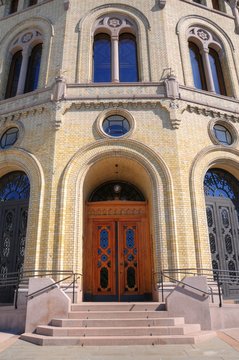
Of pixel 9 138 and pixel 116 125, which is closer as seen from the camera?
pixel 116 125

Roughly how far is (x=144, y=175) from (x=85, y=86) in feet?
14.6

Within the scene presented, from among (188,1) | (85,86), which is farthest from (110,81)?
(188,1)

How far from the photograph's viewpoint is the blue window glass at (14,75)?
1433 centimetres

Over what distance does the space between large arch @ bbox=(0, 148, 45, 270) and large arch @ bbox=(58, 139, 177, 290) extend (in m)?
0.79

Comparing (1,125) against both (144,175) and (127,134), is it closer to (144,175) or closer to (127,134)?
(127,134)

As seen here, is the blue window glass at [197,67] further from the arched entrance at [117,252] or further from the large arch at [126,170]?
the arched entrance at [117,252]

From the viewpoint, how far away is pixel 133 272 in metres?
11.2

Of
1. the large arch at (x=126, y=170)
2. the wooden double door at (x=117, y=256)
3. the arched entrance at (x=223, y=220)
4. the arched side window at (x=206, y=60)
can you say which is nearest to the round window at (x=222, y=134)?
the arched entrance at (x=223, y=220)

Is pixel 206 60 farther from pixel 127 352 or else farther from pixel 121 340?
pixel 127 352

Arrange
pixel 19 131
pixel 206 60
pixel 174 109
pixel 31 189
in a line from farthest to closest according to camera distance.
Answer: pixel 206 60, pixel 19 131, pixel 174 109, pixel 31 189

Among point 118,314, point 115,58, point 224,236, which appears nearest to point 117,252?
point 118,314

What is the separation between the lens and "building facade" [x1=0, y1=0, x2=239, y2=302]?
33.0ft

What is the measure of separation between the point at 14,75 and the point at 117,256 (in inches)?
404

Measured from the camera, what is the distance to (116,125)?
1158 centimetres
